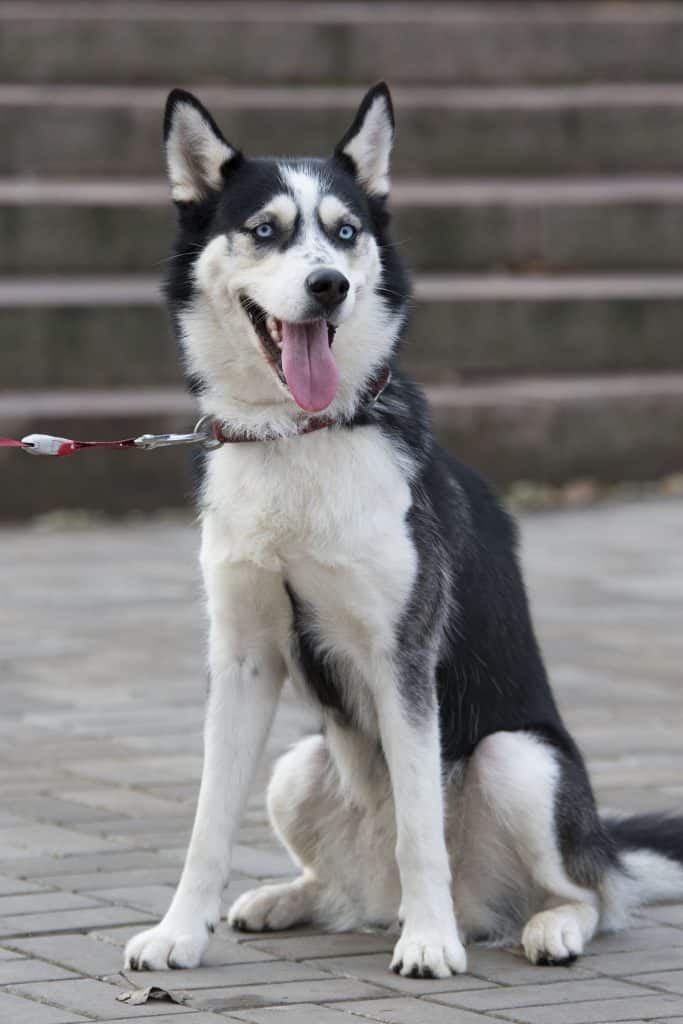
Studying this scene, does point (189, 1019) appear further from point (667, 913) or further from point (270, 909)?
point (667, 913)

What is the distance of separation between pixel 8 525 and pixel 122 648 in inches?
158

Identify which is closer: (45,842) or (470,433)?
(45,842)

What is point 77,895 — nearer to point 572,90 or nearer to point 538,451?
point 538,451

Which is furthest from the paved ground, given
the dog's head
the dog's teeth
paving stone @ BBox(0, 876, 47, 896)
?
the dog's teeth

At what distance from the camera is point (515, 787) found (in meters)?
4.45

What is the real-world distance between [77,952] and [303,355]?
138 centimetres

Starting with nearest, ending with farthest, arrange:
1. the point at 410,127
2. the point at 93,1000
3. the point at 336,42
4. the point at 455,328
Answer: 1. the point at 93,1000
2. the point at 455,328
3. the point at 410,127
4. the point at 336,42

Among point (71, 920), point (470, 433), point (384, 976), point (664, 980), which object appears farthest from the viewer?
point (470, 433)

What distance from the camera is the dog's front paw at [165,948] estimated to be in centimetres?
425

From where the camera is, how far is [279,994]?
404cm

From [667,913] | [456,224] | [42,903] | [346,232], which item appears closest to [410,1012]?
[667,913]

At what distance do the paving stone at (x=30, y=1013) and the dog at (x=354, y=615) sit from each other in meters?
0.37

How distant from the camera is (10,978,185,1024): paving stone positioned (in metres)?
3.89

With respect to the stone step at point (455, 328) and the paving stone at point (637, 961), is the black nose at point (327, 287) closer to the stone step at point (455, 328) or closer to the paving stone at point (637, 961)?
the paving stone at point (637, 961)
